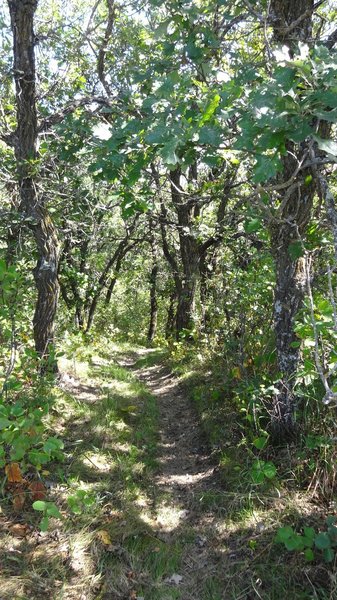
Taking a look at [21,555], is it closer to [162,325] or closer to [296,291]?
[296,291]

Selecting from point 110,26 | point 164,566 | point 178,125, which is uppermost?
point 110,26

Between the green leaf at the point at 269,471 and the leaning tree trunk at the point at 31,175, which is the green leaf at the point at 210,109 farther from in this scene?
the leaning tree trunk at the point at 31,175

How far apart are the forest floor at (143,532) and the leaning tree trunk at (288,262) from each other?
0.86 m

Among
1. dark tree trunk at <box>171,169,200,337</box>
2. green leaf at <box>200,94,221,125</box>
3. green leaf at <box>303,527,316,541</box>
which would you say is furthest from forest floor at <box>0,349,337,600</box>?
dark tree trunk at <box>171,169,200,337</box>

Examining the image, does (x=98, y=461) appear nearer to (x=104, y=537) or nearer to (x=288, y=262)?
(x=104, y=537)

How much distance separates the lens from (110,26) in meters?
6.08

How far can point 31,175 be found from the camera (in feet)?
17.0

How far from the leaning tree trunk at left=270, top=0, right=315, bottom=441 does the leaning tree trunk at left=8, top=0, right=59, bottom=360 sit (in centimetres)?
290

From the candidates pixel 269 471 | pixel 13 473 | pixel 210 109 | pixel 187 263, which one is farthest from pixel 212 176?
pixel 13 473

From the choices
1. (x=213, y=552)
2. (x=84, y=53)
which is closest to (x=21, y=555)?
(x=213, y=552)

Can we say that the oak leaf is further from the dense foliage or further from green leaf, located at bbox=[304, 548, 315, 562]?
green leaf, located at bbox=[304, 548, 315, 562]

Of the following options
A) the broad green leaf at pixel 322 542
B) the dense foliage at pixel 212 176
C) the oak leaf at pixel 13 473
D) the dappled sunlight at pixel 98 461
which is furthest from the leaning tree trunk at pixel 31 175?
the broad green leaf at pixel 322 542

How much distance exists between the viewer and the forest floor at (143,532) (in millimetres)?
2971

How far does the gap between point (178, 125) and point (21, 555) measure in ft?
11.2
